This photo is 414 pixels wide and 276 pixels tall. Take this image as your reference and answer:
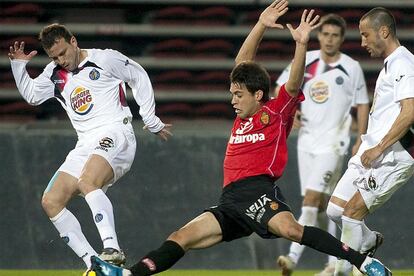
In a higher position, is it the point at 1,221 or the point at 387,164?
the point at 387,164

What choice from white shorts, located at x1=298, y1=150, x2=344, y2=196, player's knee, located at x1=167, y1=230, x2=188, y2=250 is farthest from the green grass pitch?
player's knee, located at x1=167, y1=230, x2=188, y2=250

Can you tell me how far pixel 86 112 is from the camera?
29.2ft

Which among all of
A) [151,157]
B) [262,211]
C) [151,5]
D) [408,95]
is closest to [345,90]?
[151,157]

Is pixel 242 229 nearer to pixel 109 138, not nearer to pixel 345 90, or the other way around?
pixel 109 138

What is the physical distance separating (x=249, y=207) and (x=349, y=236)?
3.72 ft

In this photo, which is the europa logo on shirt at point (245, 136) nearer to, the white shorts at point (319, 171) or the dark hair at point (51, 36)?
the dark hair at point (51, 36)

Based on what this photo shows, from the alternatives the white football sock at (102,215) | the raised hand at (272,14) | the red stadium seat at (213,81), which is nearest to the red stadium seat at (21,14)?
the red stadium seat at (213,81)

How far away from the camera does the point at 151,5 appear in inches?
581

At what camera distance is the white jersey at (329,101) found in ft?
35.2

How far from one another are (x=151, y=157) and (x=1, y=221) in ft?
5.59

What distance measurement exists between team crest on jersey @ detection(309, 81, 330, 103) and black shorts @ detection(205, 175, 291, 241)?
325 centimetres

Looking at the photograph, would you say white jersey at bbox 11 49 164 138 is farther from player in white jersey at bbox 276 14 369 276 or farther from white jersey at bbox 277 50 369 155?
white jersey at bbox 277 50 369 155

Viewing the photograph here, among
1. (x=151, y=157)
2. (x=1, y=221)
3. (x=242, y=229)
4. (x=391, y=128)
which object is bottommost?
(x=1, y=221)

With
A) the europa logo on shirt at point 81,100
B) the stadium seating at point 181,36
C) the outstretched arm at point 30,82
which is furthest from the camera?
the stadium seating at point 181,36
